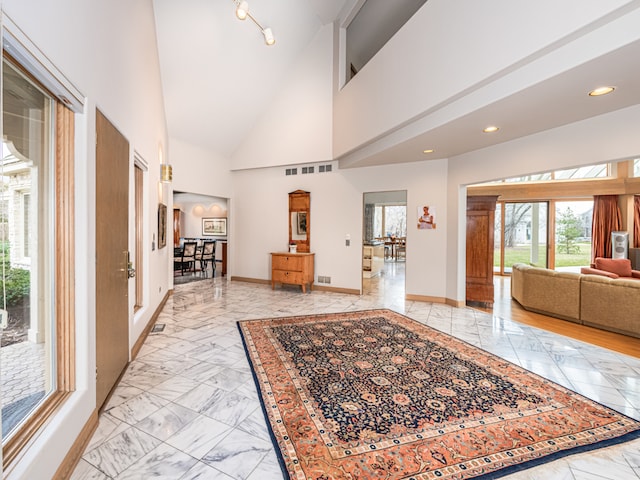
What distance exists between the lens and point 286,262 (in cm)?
683

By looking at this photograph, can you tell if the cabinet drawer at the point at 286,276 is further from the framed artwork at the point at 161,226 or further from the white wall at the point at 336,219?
the framed artwork at the point at 161,226

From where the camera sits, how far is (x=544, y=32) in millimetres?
2377

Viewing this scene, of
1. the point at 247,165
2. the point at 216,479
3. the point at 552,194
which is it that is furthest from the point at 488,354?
the point at 552,194

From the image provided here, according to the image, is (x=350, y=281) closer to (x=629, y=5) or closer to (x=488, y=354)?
(x=488, y=354)

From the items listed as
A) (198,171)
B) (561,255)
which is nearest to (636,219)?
(561,255)

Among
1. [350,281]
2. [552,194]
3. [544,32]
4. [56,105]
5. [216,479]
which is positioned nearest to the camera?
[216,479]

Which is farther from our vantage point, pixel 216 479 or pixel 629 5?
pixel 629 5

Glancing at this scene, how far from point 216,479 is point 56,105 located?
2263 millimetres

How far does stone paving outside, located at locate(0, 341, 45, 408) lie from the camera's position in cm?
146

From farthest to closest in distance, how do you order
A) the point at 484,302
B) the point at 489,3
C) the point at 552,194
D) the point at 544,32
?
1. the point at 552,194
2. the point at 484,302
3. the point at 489,3
4. the point at 544,32

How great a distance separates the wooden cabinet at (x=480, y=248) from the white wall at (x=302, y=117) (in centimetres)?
298

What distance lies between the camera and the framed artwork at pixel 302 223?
7039 mm

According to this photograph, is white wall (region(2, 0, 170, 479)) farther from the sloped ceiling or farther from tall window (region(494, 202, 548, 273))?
tall window (region(494, 202, 548, 273))

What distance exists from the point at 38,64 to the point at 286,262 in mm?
5632
